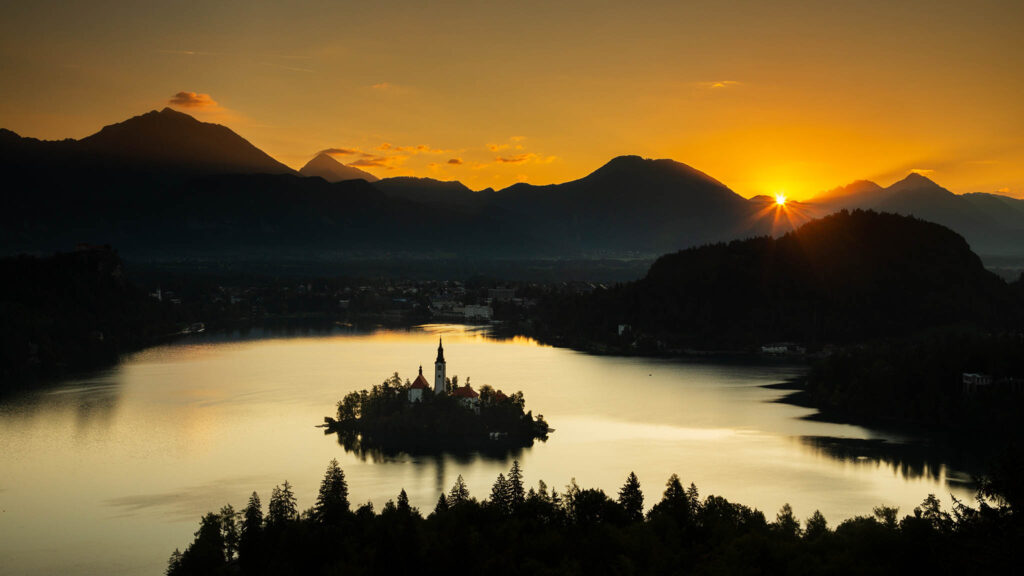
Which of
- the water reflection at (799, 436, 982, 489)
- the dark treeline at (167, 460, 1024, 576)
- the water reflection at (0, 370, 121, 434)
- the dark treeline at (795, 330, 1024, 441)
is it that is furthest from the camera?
the water reflection at (0, 370, 121, 434)

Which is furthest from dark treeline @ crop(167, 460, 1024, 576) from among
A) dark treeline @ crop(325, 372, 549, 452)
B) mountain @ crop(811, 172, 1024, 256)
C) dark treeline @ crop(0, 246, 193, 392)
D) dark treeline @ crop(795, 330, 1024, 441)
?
mountain @ crop(811, 172, 1024, 256)

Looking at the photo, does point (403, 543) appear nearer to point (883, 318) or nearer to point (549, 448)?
point (549, 448)

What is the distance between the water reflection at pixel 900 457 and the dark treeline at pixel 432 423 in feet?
14.8

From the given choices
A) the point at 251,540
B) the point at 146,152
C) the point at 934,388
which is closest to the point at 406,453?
the point at 251,540

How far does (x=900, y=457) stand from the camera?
17.8 m

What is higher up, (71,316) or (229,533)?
(71,316)

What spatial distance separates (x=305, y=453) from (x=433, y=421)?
2326 millimetres

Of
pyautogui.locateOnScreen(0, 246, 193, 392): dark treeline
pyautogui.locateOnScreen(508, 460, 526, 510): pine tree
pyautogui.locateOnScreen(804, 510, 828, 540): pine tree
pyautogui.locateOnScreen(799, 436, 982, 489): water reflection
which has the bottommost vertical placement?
pyautogui.locateOnScreen(799, 436, 982, 489): water reflection

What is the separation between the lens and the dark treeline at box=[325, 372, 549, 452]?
1839cm

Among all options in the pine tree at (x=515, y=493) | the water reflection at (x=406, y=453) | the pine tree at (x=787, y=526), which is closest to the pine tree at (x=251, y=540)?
the pine tree at (x=515, y=493)

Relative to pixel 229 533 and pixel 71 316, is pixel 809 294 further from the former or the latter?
pixel 229 533

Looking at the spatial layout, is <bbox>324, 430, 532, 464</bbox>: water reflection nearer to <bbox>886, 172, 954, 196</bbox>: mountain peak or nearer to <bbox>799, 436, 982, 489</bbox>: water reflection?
<bbox>799, 436, 982, 489</bbox>: water reflection

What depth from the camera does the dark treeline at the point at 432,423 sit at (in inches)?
724

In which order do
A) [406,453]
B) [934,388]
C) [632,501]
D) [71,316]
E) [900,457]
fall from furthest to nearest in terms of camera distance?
1. [71,316]
2. [934,388]
3. [900,457]
4. [406,453]
5. [632,501]
